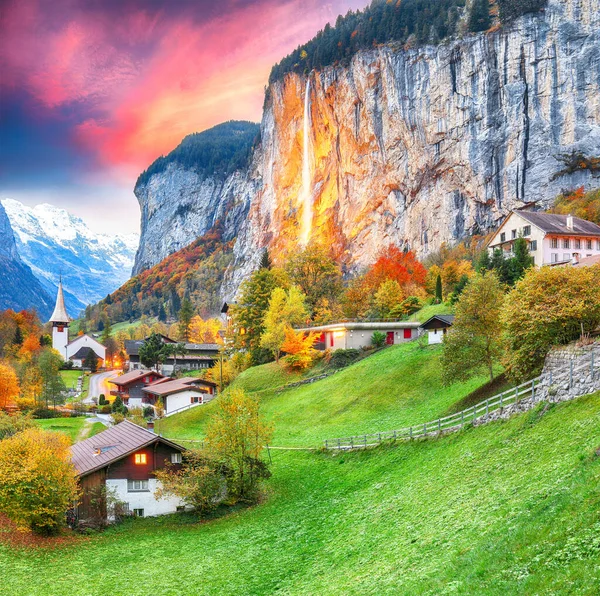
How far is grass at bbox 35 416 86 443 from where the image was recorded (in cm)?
5997

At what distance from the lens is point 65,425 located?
209ft

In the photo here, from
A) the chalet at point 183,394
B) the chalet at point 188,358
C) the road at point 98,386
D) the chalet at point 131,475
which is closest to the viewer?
the chalet at point 131,475

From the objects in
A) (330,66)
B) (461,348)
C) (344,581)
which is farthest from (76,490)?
(330,66)

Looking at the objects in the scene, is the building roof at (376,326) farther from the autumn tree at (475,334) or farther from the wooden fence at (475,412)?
the autumn tree at (475,334)

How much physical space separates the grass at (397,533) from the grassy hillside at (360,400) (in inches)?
280

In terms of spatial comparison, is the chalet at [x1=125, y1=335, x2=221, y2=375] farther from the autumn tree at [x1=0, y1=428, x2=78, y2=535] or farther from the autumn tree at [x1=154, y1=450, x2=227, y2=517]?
the autumn tree at [x1=0, y1=428, x2=78, y2=535]

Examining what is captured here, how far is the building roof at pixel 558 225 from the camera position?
2800 inches

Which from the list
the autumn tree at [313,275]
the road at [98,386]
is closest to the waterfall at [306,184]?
the road at [98,386]

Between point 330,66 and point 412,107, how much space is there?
37.3 meters

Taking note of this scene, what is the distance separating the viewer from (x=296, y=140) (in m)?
172

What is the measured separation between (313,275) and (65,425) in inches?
1473

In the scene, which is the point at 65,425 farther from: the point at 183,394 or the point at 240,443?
the point at 240,443

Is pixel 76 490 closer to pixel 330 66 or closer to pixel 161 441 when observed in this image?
pixel 161 441

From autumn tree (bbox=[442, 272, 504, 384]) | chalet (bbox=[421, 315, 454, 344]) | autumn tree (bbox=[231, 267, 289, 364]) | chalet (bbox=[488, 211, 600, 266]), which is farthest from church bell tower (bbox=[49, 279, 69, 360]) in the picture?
autumn tree (bbox=[442, 272, 504, 384])
